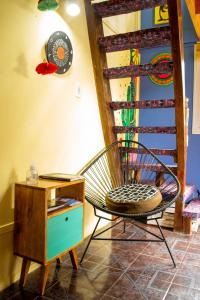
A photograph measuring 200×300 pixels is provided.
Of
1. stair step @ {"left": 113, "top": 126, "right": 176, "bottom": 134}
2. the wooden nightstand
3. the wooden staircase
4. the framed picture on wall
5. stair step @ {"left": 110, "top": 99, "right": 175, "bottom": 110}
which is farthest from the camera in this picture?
the framed picture on wall

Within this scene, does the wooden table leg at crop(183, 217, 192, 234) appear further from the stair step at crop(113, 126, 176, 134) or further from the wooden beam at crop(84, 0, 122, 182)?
the stair step at crop(113, 126, 176, 134)

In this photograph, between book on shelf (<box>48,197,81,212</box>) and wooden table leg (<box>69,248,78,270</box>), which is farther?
wooden table leg (<box>69,248,78,270</box>)

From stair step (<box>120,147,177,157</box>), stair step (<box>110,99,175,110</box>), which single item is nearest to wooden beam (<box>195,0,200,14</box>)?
stair step (<box>110,99,175,110</box>)

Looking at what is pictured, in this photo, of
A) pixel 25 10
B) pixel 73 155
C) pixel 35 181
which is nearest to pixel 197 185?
pixel 73 155

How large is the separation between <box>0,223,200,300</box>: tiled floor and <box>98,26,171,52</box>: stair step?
1.81 metres

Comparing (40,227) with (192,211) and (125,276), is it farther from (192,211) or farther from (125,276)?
(192,211)

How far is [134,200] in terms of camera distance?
214 cm

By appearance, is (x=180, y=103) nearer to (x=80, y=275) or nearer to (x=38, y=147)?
(x=38, y=147)

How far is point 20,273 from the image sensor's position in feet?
6.37

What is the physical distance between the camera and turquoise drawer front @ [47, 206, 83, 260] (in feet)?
5.79

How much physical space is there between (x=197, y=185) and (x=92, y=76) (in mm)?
2290

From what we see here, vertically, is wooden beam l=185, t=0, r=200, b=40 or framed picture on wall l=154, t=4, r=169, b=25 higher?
framed picture on wall l=154, t=4, r=169, b=25

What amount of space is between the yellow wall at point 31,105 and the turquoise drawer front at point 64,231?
0.31m

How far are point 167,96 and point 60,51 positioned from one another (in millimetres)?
2365
